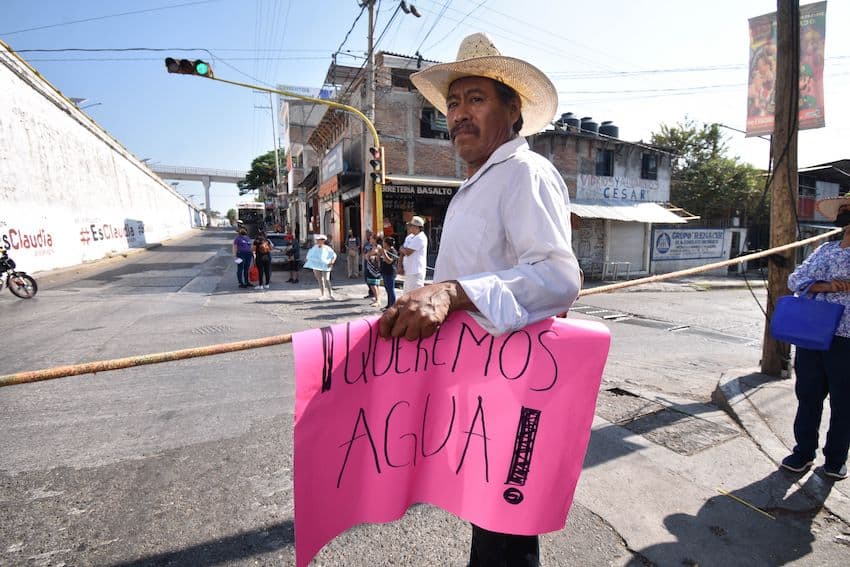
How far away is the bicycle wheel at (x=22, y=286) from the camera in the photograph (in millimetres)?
9859

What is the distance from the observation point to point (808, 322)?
273 cm

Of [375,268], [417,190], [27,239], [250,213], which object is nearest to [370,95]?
[417,190]

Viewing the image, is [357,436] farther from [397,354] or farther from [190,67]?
[190,67]

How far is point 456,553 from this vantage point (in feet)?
6.84

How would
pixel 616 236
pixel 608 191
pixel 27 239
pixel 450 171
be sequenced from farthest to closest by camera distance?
pixel 608 191
pixel 616 236
pixel 450 171
pixel 27 239

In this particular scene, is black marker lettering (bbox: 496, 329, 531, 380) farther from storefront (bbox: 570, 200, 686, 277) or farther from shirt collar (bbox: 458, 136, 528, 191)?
storefront (bbox: 570, 200, 686, 277)

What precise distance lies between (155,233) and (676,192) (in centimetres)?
4043

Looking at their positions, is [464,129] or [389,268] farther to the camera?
[389,268]

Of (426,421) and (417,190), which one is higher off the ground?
(417,190)

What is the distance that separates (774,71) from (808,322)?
347cm

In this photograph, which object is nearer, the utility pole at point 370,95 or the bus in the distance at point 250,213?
the utility pole at point 370,95

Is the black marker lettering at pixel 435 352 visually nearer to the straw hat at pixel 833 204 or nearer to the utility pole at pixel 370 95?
the straw hat at pixel 833 204

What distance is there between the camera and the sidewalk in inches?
102

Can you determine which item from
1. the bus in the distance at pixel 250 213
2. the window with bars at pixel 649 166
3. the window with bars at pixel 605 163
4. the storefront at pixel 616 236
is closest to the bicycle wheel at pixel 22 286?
the storefront at pixel 616 236
